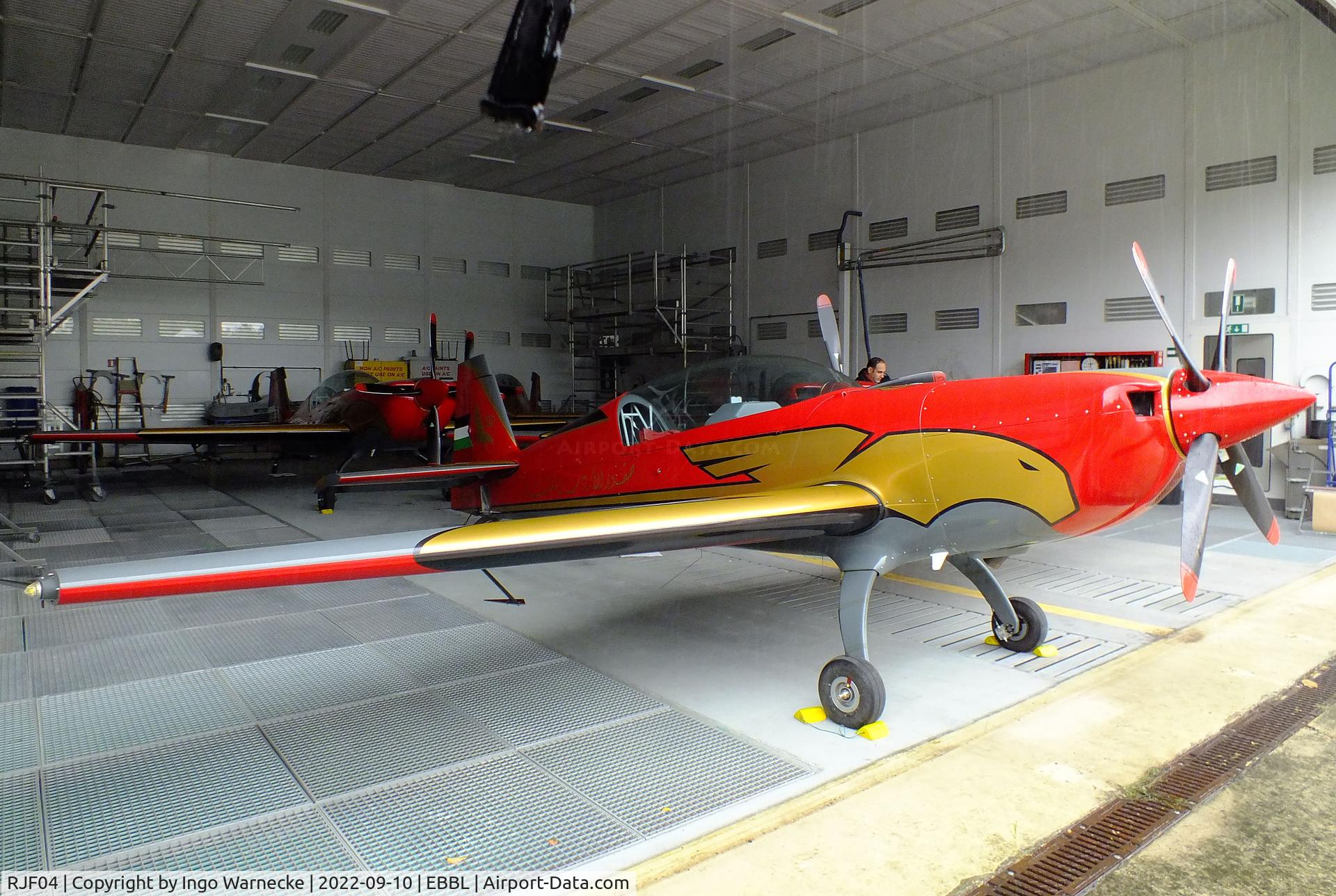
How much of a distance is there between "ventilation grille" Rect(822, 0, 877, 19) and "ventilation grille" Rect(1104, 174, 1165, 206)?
4.28m

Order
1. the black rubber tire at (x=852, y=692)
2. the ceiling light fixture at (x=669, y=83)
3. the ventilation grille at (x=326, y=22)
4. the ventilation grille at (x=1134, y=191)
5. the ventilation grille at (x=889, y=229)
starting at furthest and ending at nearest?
1. the ventilation grille at (x=889, y=229)
2. the ceiling light fixture at (x=669, y=83)
3. the ventilation grille at (x=1134, y=191)
4. the ventilation grille at (x=326, y=22)
5. the black rubber tire at (x=852, y=692)

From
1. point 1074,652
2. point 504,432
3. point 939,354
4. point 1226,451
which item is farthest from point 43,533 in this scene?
point 939,354

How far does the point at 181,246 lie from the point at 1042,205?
51.1ft

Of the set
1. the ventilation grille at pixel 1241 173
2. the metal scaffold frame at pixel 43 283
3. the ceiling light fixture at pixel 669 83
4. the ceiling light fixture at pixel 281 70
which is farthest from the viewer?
the ceiling light fixture at pixel 669 83

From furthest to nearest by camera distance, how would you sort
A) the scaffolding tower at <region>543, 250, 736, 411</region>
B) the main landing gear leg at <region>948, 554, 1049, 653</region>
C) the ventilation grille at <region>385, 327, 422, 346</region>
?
the ventilation grille at <region>385, 327, 422, 346</region> → the scaffolding tower at <region>543, 250, 736, 411</region> → the main landing gear leg at <region>948, 554, 1049, 653</region>

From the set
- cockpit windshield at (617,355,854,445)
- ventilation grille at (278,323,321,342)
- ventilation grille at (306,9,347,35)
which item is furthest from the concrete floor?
ventilation grille at (278,323,321,342)

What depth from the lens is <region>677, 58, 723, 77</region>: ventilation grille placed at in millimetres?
11406

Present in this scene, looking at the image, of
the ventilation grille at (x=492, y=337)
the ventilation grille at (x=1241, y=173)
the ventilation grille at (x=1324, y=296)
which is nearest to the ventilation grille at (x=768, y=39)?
the ventilation grille at (x=1241, y=173)

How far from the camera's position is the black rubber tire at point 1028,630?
14.8 feet

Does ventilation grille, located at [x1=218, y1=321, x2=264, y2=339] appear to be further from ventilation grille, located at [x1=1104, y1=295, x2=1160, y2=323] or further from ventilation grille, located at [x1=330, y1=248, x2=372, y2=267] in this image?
ventilation grille, located at [x1=1104, y1=295, x2=1160, y2=323]

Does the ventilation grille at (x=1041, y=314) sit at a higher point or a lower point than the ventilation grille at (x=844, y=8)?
lower

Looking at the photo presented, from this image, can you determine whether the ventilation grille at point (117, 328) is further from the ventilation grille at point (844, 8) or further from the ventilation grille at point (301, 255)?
the ventilation grille at point (844, 8)

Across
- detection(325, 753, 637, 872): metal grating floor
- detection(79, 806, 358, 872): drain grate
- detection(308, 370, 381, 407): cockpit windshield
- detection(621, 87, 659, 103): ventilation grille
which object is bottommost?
detection(325, 753, 637, 872): metal grating floor

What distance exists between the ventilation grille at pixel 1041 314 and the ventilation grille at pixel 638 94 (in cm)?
648
